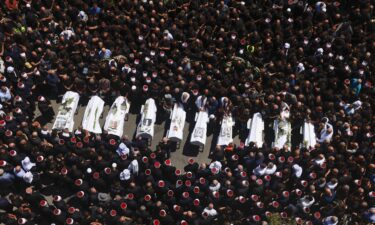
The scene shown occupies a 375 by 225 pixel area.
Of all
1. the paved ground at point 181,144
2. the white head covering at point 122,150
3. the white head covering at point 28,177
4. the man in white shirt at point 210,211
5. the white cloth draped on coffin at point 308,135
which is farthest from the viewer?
the paved ground at point 181,144

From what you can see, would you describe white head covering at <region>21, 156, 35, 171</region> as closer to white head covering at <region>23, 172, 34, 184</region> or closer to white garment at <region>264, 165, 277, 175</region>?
white head covering at <region>23, 172, 34, 184</region>

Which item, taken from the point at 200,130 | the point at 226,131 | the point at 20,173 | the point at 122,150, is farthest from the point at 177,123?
the point at 20,173

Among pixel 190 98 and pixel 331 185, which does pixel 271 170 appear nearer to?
pixel 331 185

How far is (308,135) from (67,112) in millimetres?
8727

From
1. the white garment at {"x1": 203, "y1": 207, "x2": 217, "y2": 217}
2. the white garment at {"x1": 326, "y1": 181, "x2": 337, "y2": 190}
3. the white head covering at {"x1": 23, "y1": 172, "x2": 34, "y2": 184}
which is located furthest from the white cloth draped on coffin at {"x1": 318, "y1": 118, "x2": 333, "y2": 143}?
the white head covering at {"x1": 23, "y1": 172, "x2": 34, "y2": 184}

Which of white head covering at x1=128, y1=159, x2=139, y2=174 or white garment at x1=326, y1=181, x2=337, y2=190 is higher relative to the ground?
white garment at x1=326, y1=181, x2=337, y2=190

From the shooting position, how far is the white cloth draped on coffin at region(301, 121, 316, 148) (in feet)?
48.4

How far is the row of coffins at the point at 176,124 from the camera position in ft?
49.1

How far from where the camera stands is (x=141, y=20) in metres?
16.5

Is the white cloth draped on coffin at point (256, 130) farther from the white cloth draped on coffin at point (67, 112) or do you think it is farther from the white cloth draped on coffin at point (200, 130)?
the white cloth draped on coffin at point (67, 112)

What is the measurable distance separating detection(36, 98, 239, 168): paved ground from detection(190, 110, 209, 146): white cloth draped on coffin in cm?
45

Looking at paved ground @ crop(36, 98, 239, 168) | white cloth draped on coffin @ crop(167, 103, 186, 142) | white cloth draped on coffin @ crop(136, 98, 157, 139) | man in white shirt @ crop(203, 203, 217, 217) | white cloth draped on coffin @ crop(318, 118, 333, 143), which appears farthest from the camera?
paved ground @ crop(36, 98, 239, 168)

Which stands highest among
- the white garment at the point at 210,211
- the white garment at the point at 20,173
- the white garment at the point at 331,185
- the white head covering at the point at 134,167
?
the white garment at the point at 331,185

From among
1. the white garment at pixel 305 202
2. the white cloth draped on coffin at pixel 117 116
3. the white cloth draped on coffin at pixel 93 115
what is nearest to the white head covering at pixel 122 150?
the white cloth draped on coffin at pixel 117 116
